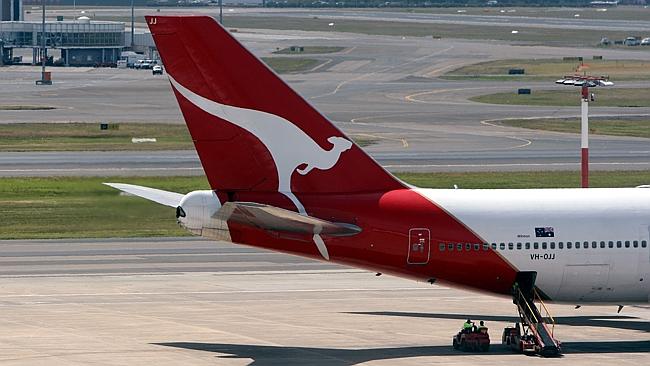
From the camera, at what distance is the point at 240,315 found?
49.5 m

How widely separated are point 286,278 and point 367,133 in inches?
2575

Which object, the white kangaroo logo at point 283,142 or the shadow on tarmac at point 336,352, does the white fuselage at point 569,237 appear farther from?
the white kangaroo logo at point 283,142

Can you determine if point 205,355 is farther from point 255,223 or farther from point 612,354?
point 612,354

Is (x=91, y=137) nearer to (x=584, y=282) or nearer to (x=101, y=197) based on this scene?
(x=101, y=197)

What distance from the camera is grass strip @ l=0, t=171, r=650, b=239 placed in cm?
6844

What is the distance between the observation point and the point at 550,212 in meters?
44.8

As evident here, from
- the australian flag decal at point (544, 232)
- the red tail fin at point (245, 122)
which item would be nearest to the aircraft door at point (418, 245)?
the red tail fin at point (245, 122)

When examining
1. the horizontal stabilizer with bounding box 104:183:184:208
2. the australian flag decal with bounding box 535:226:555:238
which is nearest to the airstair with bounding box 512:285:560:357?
the australian flag decal with bounding box 535:226:555:238

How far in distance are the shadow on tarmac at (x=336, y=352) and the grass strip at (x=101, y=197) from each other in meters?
10.0

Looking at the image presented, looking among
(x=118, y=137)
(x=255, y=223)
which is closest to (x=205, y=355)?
(x=255, y=223)

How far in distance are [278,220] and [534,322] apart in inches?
344

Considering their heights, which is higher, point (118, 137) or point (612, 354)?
point (612, 354)

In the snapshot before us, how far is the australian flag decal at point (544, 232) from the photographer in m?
44.4

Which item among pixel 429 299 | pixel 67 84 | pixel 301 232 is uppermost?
pixel 301 232
